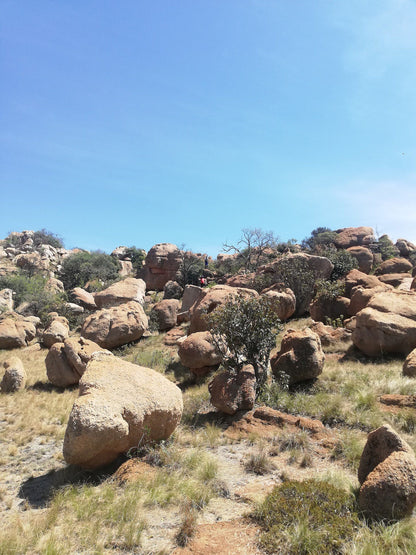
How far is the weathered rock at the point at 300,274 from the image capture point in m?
18.7

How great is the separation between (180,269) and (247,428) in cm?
2676

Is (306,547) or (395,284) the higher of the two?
(395,284)

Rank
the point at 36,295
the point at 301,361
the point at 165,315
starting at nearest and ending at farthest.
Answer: the point at 301,361
the point at 165,315
the point at 36,295

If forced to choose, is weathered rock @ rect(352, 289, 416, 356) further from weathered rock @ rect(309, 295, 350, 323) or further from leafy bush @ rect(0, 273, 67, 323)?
leafy bush @ rect(0, 273, 67, 323)

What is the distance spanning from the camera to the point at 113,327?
1641 centimetres

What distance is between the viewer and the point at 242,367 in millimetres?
8977

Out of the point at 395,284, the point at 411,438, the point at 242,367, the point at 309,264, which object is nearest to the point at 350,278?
the point at 309,264

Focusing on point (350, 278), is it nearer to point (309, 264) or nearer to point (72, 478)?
point (309, 264)

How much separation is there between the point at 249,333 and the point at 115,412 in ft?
15.7

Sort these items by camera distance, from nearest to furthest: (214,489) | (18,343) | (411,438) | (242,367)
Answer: (214,489), (411,438), (242,367), (18,343)

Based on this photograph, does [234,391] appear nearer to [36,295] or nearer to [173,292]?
[173,292]

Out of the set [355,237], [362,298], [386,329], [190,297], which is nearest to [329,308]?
[362,298]

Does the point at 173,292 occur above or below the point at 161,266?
below

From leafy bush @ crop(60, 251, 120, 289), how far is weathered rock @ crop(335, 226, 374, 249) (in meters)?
22.3
